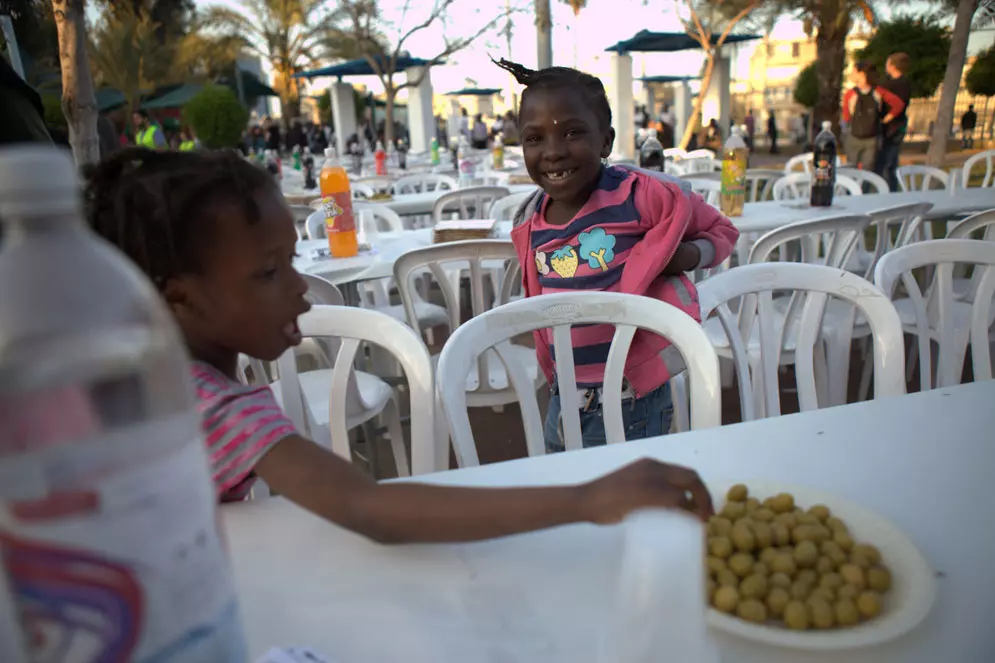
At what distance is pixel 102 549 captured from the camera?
1.35 feet

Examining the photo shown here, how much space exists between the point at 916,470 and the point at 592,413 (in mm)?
1129

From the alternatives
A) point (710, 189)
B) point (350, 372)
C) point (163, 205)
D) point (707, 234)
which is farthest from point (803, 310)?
point (710, 189)

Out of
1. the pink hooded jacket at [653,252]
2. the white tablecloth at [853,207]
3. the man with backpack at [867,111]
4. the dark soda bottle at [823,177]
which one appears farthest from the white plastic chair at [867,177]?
the pink hooded jacket at [653,252]

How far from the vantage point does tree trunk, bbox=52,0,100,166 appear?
12.7ft

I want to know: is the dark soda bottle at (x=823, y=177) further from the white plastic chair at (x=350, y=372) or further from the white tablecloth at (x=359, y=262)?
the white plastic chair at (x=350, y=372)

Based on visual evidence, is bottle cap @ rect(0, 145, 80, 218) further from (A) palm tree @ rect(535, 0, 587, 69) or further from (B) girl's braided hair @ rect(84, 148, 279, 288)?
(A) palm tree @ rect(535, 0, 587, 69)

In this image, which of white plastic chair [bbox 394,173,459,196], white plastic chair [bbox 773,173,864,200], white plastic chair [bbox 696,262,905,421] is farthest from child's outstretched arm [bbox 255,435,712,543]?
white plastic chair [bbox 394,173,459,196]

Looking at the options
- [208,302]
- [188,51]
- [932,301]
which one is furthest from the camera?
[188,51]

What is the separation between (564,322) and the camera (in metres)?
1.69

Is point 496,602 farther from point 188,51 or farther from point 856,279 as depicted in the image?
point 188,51

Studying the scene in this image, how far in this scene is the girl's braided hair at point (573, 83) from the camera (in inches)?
75.1

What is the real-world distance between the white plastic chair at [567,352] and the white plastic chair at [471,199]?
3247 millimetres

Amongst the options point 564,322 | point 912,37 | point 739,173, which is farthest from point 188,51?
point 564,322

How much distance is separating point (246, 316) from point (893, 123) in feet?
27.4
